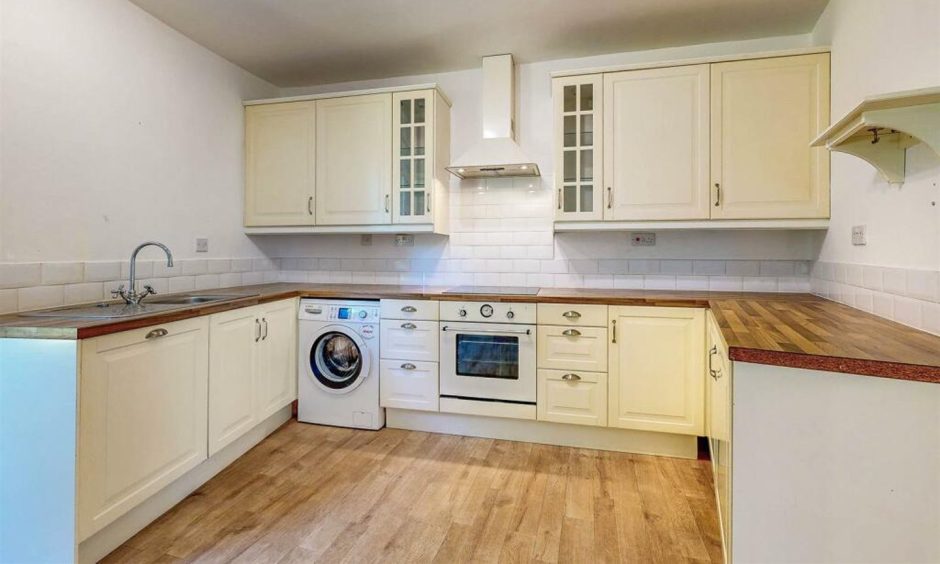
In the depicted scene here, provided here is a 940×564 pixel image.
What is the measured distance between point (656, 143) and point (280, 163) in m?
2.55

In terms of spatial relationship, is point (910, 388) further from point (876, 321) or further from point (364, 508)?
point (364, 508)

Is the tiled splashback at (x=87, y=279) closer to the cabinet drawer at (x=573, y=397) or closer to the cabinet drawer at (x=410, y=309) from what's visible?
the cabinet drawer at (x=410, y=309)

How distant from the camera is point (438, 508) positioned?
1.98m

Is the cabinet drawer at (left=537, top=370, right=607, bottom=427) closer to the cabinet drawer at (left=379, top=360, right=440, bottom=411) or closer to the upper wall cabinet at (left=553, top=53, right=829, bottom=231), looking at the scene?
the cabinet drawer at (left=379, top=360, right=440, bottom=411)

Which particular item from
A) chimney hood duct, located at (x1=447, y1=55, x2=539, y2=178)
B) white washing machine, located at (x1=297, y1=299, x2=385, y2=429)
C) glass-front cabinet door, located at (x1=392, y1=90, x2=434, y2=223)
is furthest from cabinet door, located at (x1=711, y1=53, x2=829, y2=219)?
white washing machine, located at (x1=297, y1=299, x2=385, y2=429)

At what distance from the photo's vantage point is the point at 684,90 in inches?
101

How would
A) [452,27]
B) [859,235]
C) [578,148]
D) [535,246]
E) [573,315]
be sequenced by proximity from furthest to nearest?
[535,246] < [578,148] < [452,27] < [573,315] < [859,235]

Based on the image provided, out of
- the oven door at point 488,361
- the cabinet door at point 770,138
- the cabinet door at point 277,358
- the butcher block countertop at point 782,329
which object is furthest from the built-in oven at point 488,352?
the cabinet door at point 770,138

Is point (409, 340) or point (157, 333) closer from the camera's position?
point (157, 333)

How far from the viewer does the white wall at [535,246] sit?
278 cm

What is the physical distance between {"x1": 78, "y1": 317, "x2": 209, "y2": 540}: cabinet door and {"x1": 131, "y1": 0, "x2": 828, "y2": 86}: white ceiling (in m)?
1.77

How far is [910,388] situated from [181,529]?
98.3 inches

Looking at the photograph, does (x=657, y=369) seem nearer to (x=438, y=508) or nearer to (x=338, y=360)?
(x=438, y=508)

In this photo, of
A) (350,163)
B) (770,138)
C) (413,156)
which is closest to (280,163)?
(350,163)
